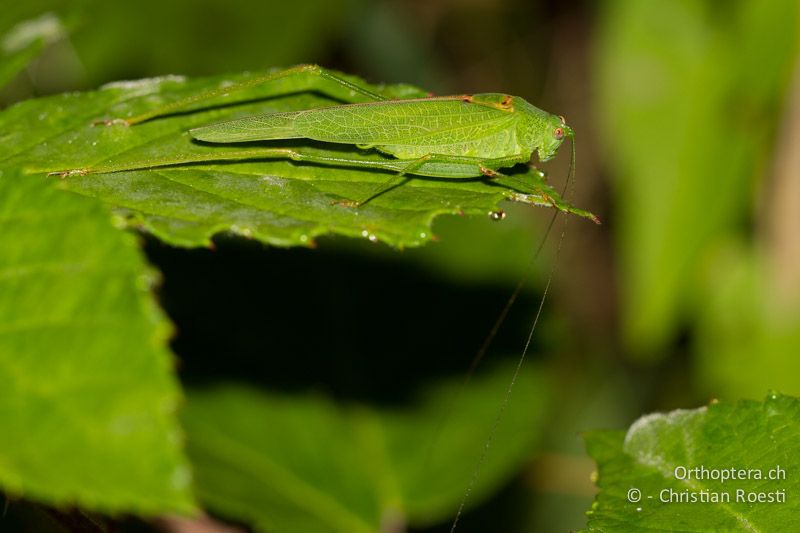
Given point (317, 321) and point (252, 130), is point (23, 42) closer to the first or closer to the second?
point (252, 130)

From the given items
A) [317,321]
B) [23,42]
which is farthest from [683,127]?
[23,42]

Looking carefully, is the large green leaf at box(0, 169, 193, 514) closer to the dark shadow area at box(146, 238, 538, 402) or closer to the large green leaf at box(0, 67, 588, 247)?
the large green leaf at box(0, 67, 588, 247)

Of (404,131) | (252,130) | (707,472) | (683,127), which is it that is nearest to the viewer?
(707,472)

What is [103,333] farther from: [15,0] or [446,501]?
[15,0]

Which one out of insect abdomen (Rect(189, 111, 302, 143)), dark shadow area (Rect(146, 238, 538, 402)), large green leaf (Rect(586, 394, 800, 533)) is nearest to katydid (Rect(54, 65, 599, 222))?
insect abdomen (Rect(189, 111, 302, 143))

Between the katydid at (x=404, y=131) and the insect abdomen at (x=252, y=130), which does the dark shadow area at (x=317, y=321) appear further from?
the insect abdomen at (x=252, y=130)

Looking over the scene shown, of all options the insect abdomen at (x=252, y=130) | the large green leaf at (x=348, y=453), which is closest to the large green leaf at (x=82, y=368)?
the insect abdomen at (x=252, y=130)
